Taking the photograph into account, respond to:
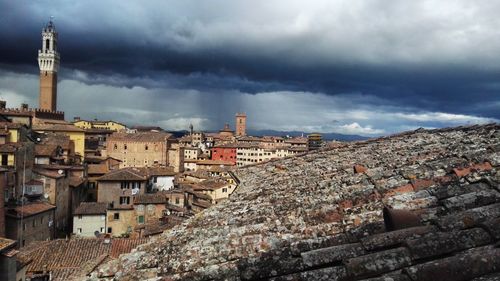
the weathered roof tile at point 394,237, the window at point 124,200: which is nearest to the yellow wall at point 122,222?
the window at point 124,200

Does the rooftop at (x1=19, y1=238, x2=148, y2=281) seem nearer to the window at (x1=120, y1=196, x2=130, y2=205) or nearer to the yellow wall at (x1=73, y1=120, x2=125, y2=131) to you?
Result: the window at (x1=120, y1=196, x2=130, y2=205)

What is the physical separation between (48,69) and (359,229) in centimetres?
15391

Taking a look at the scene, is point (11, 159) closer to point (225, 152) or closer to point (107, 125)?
point (225, 152)

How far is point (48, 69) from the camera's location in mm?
141750

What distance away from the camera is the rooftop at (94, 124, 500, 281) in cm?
389

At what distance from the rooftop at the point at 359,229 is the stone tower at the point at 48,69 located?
14631 centimetres

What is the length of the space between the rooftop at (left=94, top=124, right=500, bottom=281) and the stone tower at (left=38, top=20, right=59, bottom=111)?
146 metres

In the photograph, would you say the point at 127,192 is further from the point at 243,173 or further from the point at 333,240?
the point at 333,240

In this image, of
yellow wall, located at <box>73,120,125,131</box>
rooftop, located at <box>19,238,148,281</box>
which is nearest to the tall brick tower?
yellow wall, located at <box>73,120,125,131</box>

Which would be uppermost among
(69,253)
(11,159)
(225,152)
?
(11,159)

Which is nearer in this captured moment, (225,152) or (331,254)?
(331,254)

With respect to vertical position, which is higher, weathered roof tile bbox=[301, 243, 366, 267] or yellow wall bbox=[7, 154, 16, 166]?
weathered roof tile bbox=[301, 243, 366, 267]

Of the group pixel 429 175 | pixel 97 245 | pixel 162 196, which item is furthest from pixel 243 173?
pixel 162 196

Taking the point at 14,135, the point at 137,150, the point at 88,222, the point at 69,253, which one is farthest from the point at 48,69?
the point at 69,253
